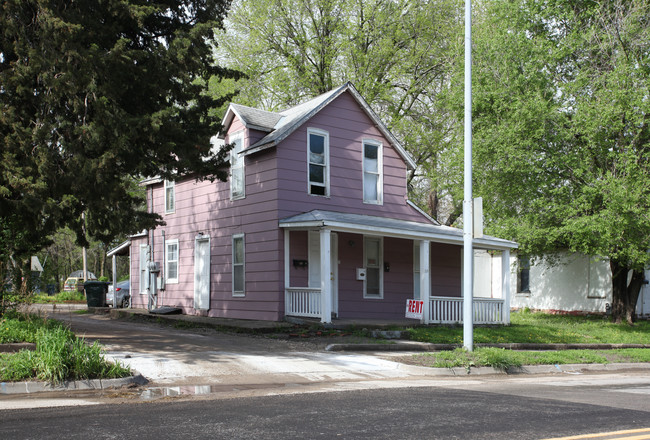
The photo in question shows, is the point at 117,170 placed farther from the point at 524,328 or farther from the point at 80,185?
the point at 524,328

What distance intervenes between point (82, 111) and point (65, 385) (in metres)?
5.95

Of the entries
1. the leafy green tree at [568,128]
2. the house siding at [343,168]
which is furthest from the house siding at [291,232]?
the leafy green tree at [568,128]

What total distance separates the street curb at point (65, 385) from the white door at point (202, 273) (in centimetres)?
1222

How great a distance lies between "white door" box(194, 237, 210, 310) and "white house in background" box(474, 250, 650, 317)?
12659 millimetres

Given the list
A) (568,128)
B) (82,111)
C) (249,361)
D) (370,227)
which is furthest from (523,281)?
(82,111)

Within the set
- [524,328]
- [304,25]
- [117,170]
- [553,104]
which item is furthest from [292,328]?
[304,25]

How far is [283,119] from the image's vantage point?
819 inches

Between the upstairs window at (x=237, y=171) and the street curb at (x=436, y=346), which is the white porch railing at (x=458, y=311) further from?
the upstairs window at (x=237, y=171)

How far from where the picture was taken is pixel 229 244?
20359mm

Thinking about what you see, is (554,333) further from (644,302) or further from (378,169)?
(644,302)

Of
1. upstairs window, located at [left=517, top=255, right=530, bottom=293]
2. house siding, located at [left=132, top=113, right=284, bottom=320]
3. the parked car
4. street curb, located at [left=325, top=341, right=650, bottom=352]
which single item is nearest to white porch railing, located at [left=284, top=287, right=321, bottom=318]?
house siding, located at [left=132, top=113, right=284, bottom=320]

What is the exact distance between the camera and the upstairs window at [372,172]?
824 inches

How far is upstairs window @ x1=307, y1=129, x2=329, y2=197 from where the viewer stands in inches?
762

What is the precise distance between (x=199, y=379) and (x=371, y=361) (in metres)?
3.85
